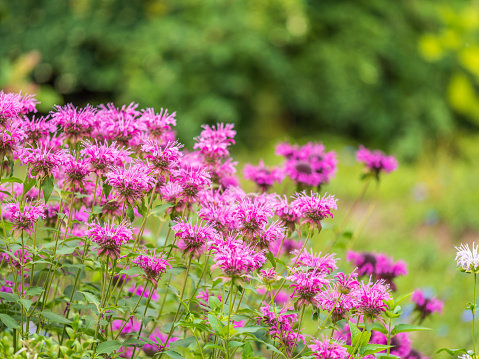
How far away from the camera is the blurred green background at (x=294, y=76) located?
5.11 metres

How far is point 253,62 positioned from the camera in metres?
6.00

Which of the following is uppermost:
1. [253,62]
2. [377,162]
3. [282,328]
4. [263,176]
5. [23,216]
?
[253,62]

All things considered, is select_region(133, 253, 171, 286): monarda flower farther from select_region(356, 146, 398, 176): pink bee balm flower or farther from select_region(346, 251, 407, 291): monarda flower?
select_region(356, 146, 398, 176): pink bee balm flower

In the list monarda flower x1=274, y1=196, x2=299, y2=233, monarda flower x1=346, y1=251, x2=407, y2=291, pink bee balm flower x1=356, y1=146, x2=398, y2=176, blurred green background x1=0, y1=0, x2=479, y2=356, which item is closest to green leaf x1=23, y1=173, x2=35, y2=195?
monarda flower x1=274, y1=196, x2=299, y2=233

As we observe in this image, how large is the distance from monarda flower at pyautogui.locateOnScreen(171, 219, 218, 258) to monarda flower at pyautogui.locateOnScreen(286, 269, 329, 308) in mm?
201

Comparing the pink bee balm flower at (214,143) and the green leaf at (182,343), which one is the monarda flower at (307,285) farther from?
the pink bee balm flower at (214,143)

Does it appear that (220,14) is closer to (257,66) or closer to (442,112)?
(257,66)

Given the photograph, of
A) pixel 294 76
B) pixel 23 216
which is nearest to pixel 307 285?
pixel 23 216

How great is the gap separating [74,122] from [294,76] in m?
5.01

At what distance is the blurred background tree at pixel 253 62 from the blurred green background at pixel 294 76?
1 centimetres

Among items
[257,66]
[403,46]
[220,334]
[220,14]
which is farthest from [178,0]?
[220,334]

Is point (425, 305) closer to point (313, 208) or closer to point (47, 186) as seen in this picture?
point (313, 208)

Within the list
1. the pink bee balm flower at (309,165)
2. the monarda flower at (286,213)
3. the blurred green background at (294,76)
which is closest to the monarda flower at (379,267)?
the pink bee balm flower at (309,165)

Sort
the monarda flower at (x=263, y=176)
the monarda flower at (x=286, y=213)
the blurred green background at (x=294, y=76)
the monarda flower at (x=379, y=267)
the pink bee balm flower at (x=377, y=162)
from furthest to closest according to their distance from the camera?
the blurred green background at (x=294, y=76), the pink bee balm flower at (x=377, y=162), the monarda flower at (x=379, y=267), the monarda flower at (x=263, y=176), the monarda flower at (x=286, y=213)
